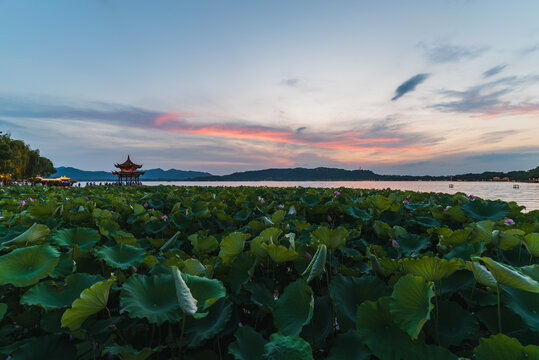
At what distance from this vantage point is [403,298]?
91 cm

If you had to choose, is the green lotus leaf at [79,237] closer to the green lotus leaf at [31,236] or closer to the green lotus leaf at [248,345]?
the green lotus leaf at [31,236]

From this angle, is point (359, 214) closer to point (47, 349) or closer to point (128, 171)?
point (47, 349)

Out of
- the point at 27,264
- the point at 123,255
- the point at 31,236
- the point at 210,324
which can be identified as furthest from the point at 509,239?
the point at 31,236

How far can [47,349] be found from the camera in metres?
1.07

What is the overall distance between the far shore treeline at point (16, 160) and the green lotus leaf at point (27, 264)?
171 feet

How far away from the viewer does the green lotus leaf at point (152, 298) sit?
98 centimetres

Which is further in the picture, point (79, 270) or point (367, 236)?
point (367, 236)

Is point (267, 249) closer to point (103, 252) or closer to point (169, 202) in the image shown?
point (103, 252)

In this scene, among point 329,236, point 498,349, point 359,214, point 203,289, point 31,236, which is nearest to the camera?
point 498,349

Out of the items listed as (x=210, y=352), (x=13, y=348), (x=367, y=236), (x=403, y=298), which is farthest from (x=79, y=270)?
(x=367, y=236)

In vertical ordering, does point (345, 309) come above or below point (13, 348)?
above

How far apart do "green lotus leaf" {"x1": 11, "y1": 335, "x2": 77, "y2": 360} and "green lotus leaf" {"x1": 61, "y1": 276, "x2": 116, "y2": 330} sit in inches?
6.4

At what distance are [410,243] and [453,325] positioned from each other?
1040mm

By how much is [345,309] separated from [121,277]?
1242mm
